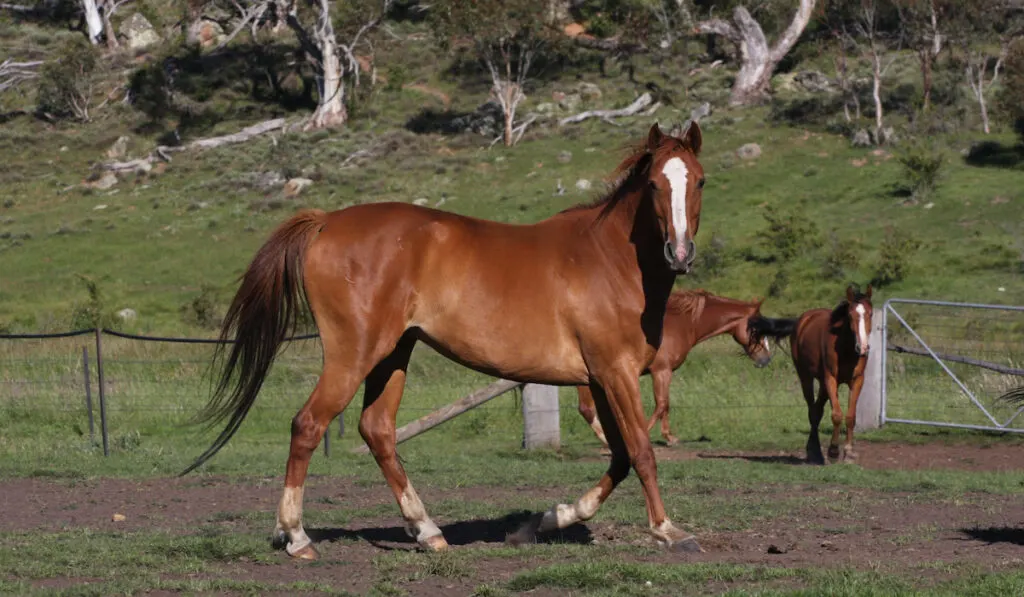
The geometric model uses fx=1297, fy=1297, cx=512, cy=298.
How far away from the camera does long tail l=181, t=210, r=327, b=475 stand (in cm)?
806

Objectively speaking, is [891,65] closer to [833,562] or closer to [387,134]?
[387,134]

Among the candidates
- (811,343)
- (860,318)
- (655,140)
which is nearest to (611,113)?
(811,343)

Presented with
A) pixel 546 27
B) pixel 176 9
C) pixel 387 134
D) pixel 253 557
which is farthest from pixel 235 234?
pixel 176 9

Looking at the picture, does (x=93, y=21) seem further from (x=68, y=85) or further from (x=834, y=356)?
(x=834, y=356)

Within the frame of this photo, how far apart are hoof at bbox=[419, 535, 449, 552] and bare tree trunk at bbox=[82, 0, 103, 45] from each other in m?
74.4

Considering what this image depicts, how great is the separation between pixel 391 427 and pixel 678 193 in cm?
236

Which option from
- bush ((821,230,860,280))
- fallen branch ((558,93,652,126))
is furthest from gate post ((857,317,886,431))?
fallen branch ((558,93,652,126))

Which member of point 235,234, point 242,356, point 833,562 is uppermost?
point 242,356

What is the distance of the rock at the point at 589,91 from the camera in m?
56.4

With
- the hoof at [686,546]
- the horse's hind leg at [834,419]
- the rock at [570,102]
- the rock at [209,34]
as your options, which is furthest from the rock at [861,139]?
the rock at [209,34]

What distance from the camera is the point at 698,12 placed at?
61.1m

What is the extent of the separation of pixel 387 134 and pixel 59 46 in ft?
93.3

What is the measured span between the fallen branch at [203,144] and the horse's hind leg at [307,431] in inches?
1922

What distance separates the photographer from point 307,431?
25.0ft
